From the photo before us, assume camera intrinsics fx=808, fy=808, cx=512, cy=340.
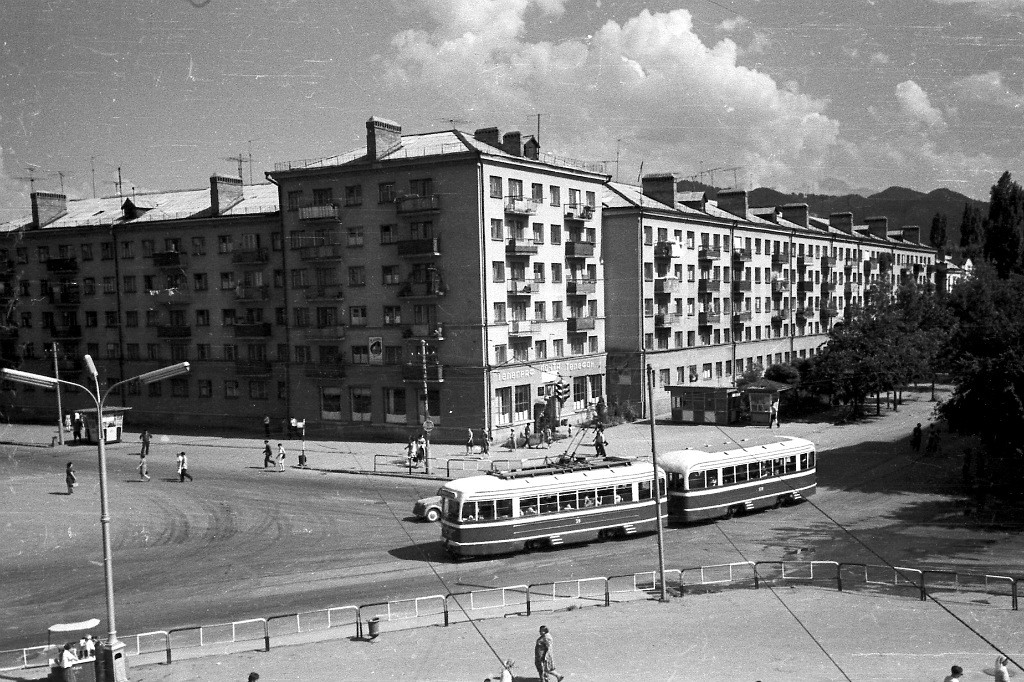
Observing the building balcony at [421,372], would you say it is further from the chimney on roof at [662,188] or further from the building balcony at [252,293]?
the chimney on roof at [662,188]

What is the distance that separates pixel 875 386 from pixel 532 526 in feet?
121

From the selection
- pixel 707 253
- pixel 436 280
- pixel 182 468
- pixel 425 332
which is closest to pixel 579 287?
pixel 436 280

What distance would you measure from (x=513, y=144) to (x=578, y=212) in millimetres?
6722

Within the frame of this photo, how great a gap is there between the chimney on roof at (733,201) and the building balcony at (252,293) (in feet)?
141

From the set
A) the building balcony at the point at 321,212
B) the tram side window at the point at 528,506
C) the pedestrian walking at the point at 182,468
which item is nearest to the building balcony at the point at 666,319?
the building balcony at the point at 321,212

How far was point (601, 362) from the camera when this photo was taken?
59.0m

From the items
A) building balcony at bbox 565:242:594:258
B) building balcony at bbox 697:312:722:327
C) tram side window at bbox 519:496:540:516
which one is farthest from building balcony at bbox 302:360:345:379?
building balcony at bbox 697:312:722:327

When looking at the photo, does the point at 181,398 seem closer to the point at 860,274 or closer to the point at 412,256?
the point at 412,256

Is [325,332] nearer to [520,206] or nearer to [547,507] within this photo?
[520,206]

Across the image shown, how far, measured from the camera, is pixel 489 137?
5306 cm

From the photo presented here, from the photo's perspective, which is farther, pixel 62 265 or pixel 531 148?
pixel 62 265

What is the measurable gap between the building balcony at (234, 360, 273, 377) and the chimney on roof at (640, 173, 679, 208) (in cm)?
A: 3283

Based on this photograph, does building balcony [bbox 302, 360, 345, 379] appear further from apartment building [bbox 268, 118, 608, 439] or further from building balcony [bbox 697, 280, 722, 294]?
building balcony [bbox 697, 280, 722, 294]

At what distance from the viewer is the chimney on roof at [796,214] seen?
86.4 m
